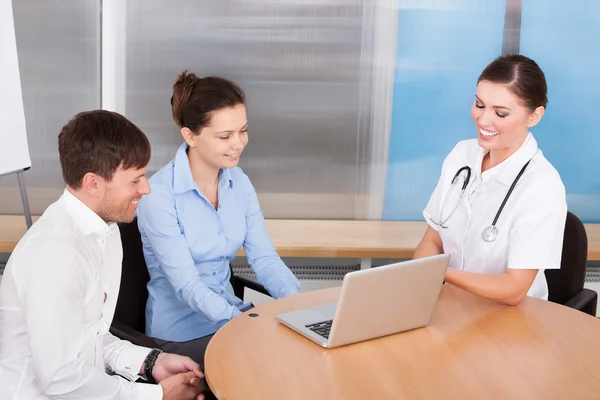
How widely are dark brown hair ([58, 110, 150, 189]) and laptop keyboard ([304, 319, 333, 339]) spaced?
1.99 feet

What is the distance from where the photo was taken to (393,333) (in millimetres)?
2018

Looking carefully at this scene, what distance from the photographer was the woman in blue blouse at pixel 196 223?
8.08 ft

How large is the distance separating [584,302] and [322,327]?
3.44 feet

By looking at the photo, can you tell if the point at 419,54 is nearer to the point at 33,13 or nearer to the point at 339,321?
the point at 33,13

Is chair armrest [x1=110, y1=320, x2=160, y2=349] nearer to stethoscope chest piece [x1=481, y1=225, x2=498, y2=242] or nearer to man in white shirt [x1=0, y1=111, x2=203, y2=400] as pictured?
man in white shirt [x1=0, y1=111, x2=203, y2=400]

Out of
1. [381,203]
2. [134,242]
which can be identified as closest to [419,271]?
[134,242]

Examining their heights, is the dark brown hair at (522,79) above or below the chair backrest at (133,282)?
above

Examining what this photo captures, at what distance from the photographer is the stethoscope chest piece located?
2.49 meters

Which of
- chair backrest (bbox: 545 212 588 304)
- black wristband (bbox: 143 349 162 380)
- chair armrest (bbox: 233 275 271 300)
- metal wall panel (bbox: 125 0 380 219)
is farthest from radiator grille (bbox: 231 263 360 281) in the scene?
black wristband (bbox: 143 349 162 380)

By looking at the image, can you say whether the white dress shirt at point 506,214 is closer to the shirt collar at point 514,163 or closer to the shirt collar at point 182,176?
the shirt collar at point 514,163

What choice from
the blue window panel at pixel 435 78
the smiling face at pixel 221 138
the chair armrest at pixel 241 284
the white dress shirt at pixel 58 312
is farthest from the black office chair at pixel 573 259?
the white dress shirt at pixel 58 312

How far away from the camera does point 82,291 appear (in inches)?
69.4

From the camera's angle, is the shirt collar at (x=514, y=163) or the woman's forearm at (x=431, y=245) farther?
the woman's forearm at (x=431, y=245)

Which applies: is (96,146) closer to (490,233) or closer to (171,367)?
(171,367)
